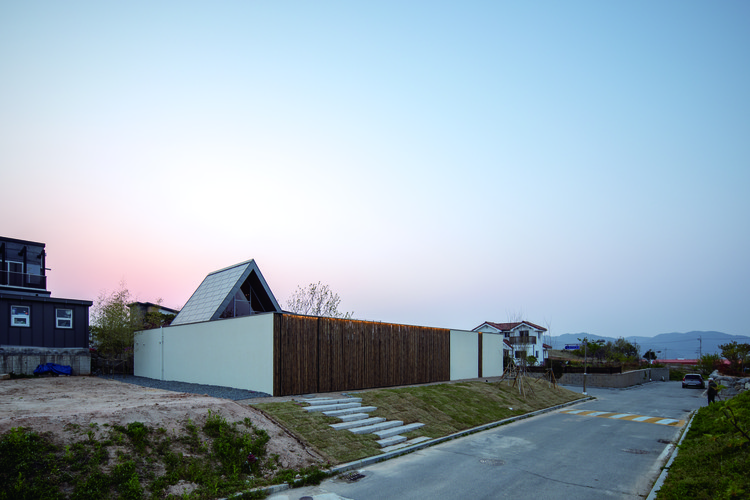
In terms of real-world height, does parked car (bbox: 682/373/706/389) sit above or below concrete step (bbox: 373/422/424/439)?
below

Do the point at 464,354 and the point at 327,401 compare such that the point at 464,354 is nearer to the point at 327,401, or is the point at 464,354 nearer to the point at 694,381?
the point at 327,401

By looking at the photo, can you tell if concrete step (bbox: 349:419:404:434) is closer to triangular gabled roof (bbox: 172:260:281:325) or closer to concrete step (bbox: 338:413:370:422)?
concrete step (bbox: 338:413:370:422)

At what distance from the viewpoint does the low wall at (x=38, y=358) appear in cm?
2142

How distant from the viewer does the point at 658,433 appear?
14.7 meters

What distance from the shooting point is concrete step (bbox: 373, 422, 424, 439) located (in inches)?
470

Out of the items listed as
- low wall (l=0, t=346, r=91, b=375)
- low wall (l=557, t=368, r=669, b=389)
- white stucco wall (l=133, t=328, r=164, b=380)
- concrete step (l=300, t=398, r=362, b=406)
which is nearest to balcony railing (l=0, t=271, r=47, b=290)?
low wall (l=0, t=346, r=91, b=375)

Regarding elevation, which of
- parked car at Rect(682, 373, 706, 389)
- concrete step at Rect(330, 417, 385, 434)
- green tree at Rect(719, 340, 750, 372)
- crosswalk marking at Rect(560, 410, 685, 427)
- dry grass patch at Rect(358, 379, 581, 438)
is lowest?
parked car at Rect(682, 373, 706, 389)

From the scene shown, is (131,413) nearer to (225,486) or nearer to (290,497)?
(225,486)

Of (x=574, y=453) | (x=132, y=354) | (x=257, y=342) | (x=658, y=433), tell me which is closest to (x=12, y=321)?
(x=132, y=354)

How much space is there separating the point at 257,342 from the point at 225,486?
8016 millimetres

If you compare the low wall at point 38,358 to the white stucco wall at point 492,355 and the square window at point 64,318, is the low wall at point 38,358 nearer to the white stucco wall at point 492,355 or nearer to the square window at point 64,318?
the square window at point 64,318

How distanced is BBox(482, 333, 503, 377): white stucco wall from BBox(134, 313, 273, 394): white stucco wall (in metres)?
17.3

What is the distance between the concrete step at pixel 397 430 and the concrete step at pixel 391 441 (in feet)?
0.63

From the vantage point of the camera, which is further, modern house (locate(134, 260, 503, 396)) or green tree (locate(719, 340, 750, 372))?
green tree (locate(719, 340, 750, 372))
